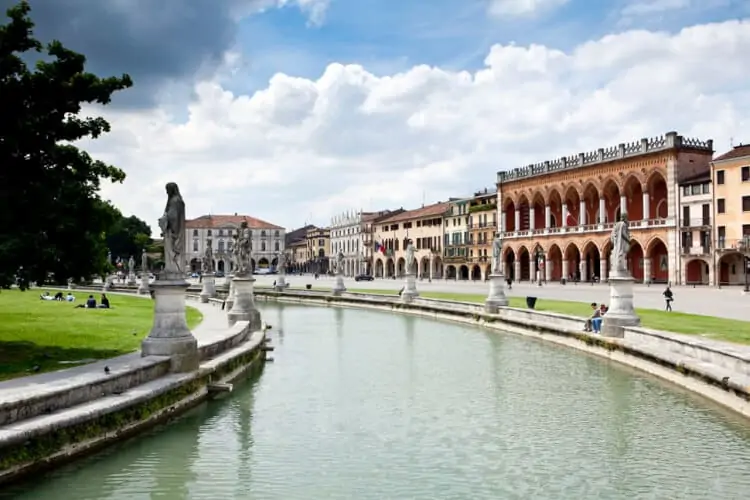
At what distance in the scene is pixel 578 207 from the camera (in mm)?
81812

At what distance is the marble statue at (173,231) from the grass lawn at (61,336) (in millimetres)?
2568

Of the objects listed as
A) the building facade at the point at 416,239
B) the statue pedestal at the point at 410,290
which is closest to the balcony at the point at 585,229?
the building facade at the point at 416,239

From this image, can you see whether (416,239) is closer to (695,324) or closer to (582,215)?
(582,215)

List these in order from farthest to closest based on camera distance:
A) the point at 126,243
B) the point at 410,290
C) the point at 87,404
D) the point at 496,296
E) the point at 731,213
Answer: the point at 126,243
the point at 731,213
the point at 410,290
the point at 496,296
the point at 87,404

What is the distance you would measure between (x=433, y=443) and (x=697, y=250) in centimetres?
5896

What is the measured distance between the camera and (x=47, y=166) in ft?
55.1

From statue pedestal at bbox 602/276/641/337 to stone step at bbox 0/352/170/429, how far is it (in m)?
13.5

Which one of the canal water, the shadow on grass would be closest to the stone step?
the shadow on grass

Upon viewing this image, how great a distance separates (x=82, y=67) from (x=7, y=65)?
5.19 feet

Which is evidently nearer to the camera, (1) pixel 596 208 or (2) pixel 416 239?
(1) pixel 596 208

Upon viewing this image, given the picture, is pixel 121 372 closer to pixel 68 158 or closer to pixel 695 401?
pixel 68 158

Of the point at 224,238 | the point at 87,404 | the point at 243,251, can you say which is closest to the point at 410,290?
the point at 243,251

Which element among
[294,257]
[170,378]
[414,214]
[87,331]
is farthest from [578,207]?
[294,257]

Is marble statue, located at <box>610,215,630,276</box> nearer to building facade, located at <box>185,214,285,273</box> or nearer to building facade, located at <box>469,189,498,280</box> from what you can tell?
building facade, located at <box>469,189,498,280</box>
